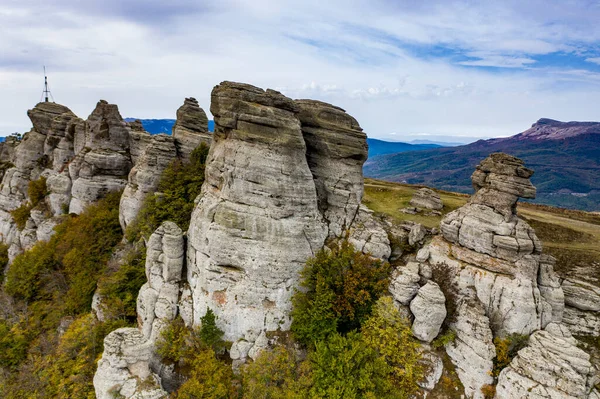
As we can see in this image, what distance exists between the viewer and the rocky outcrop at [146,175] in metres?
29.4

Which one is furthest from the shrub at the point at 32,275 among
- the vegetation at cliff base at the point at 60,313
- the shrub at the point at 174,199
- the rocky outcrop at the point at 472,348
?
the rocky outcrop at the point at 472,348

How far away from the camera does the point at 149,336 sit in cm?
2275

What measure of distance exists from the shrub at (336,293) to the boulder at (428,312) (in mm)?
2576

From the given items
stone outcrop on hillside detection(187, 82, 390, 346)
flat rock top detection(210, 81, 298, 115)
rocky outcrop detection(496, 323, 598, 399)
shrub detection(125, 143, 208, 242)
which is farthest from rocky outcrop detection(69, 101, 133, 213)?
rocky outcrop detection(496, 323, 598, 399)

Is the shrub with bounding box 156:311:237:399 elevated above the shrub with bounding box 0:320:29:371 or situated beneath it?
elevated above

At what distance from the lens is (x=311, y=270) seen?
21656 mm

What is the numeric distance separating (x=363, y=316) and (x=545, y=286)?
12417 mm

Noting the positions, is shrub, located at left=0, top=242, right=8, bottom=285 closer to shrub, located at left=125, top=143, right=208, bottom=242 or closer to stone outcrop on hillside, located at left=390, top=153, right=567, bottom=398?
shrub, located at left=125, top=143, right=208, bottom=242

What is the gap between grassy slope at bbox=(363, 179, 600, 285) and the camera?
81.0 ft

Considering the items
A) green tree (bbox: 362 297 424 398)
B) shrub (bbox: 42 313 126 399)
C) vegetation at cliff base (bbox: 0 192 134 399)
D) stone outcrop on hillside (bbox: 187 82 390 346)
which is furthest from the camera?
vegetation at cliff base (bbox: 0 192 134 399)

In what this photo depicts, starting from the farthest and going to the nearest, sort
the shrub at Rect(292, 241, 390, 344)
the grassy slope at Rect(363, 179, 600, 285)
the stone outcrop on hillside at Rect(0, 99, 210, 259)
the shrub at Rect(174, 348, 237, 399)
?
the stone outcrop on hillside at Rect(0, 99, 210, 259) < the grassy slope at Rect(363, 179, 600, 285) < the shrub at Rect(292, 241, 390, 344) < the shrub at Rect(174, 348, 237, 399)

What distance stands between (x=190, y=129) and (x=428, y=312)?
93.7ft

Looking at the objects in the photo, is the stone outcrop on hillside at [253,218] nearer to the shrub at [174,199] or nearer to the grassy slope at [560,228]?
the shrub at [174,199]

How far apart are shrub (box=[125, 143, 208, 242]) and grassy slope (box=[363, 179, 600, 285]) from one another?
1850cm
